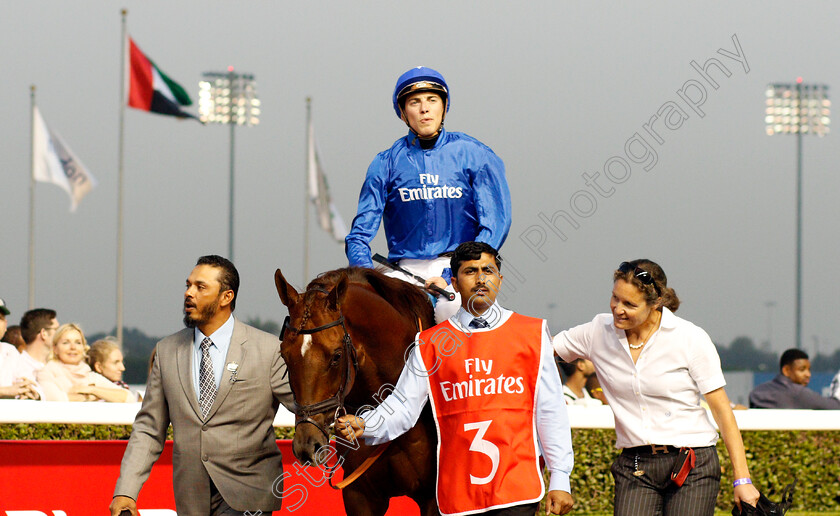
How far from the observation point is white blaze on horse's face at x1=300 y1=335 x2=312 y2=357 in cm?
323

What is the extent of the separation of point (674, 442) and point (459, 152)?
65.0 inches

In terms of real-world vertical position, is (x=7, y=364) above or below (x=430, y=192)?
below

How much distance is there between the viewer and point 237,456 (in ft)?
12.3

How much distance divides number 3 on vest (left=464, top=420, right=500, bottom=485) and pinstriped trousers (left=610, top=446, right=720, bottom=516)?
809 millimetres

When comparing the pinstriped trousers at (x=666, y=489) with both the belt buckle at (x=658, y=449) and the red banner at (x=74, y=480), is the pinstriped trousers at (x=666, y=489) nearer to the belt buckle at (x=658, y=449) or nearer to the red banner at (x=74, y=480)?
the belt buckle at (x=658, y=449)

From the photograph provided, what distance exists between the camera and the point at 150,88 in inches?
629

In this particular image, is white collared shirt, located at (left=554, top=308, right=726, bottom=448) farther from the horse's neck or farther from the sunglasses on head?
the horse's neck

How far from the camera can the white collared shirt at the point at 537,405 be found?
3172 millimetres

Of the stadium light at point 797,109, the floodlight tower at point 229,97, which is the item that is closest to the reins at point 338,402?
the floodlight tower at point 229,97

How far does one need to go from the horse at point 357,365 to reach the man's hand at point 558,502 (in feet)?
2.46

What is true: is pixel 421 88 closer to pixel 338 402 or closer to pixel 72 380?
pixel 338 402

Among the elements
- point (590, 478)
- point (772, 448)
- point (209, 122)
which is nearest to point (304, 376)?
point (590, 478)

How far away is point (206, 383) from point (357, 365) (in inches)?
28.0

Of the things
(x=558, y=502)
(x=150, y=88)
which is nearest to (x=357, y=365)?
(x=558, y=502)
